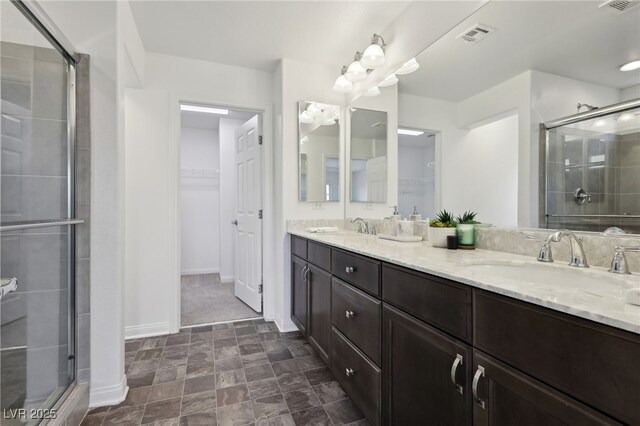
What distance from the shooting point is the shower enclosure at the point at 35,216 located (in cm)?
140

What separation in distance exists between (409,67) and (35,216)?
241 cm

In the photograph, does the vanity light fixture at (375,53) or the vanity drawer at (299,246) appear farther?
the vanity drawer at (299,246)

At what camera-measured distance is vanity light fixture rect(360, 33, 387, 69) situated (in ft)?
7.20

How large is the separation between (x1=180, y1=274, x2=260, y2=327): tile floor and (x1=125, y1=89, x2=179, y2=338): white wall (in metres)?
0.40

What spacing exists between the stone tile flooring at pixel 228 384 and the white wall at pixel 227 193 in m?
1.98

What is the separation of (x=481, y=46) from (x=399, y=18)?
835mm

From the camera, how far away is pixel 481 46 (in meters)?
1.58

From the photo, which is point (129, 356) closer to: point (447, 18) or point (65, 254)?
point (65, 254)

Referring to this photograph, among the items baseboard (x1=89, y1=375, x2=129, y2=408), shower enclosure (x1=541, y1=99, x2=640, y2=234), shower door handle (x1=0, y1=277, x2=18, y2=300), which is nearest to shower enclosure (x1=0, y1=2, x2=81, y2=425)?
shower door handle (x1=0, y1=277, x2=18, y2=300)

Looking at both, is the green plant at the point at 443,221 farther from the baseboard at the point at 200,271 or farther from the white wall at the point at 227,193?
the baseboard at the point at 200,271

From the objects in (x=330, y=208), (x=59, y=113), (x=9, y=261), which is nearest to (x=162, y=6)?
(x=59, y=113)

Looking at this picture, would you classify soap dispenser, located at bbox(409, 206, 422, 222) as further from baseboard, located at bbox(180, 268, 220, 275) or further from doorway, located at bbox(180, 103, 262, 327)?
baseboard, located at bbox(180, 268, 220, 275)

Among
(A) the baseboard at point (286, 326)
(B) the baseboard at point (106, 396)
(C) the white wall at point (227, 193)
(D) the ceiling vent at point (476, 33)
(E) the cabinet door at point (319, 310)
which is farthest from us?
(C) the white wall at point (227, 193)

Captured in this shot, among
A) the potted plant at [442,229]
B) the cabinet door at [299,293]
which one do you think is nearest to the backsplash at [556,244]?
the potted plant at [442,229]
